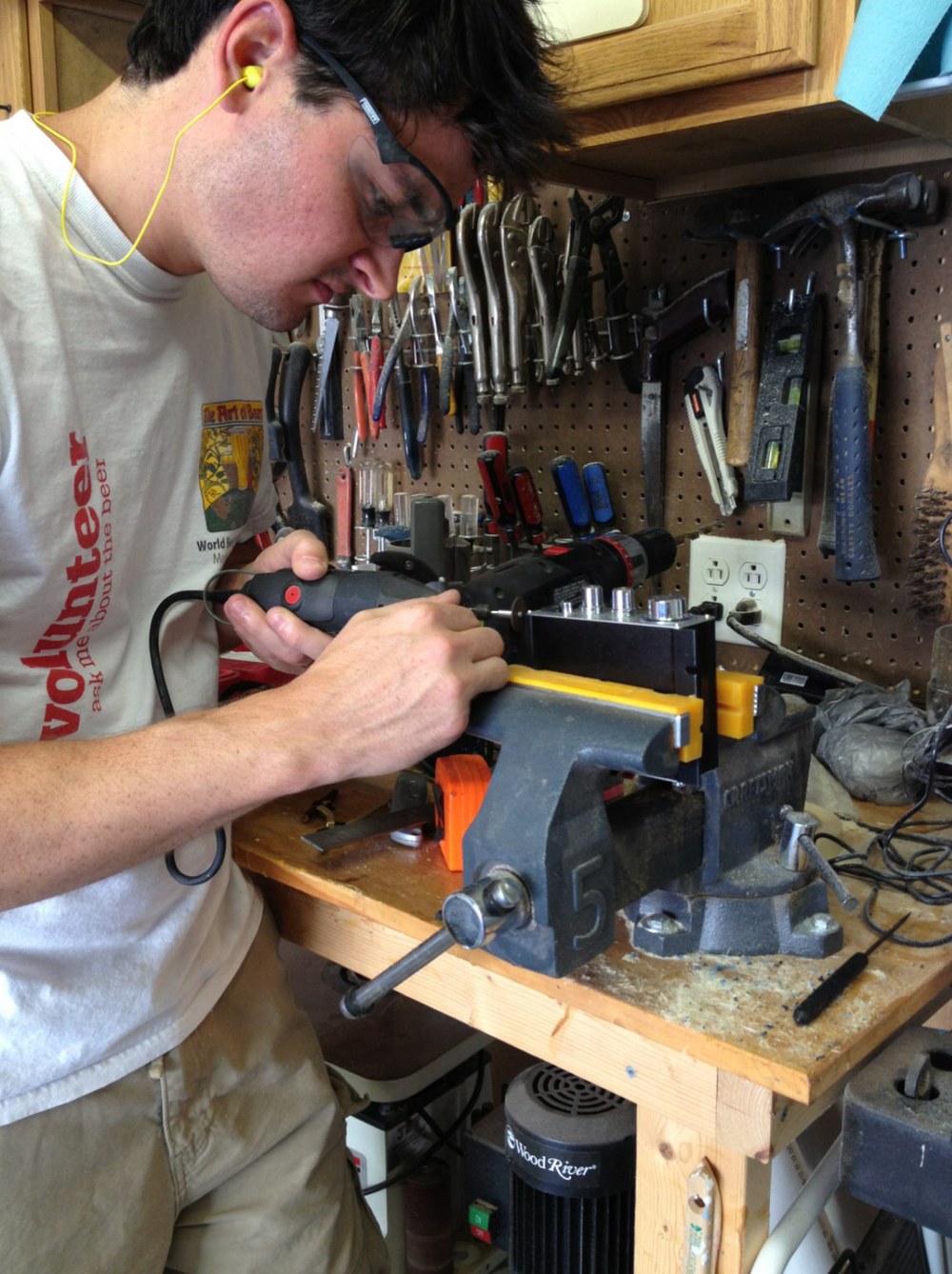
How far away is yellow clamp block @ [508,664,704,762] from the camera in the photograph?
704mm

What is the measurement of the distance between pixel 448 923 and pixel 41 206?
2.09 feet

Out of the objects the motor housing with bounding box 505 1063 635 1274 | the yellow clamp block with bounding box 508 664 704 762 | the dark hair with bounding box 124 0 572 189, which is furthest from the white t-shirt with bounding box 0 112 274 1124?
the motor housing with bounding box 505 1063 635 1274

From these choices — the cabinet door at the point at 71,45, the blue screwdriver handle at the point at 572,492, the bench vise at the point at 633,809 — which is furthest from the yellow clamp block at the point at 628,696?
the cabinet door at the point at 71,45

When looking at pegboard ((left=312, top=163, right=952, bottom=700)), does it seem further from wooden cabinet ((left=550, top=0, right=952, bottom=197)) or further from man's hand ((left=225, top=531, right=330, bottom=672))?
man's hand ((left=225, top=531, right=330, bottom=672))

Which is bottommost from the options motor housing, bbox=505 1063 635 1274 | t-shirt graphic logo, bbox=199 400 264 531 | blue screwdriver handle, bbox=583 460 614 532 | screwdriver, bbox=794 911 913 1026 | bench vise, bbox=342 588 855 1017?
motor housing, bbox=505 1063 635 1274

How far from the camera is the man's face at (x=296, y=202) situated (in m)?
0.81

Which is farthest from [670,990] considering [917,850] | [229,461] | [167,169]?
[167,169]

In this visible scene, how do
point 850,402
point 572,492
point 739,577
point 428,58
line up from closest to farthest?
1. point 428,58
2. point 850,402
3. point 739,577
4. point 572,492

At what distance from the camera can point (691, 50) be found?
103cm

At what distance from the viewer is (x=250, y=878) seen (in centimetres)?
112

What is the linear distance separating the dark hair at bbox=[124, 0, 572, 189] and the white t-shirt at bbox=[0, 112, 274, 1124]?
0.14 meters

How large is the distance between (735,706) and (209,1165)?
2.16 feet

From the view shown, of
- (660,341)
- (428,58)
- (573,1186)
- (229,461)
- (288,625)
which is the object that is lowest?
(573,1186)

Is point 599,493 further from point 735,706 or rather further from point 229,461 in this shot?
point 735,706
